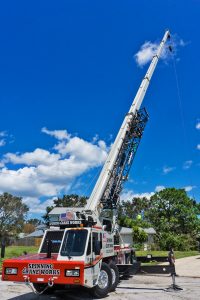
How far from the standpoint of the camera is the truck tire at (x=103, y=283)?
11.5 meters

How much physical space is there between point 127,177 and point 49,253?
18.5 ft

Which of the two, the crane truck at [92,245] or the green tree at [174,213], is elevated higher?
the green tree at [174,213]

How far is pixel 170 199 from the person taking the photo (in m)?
51.9

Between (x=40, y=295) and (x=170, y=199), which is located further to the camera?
(x=170, y=199)

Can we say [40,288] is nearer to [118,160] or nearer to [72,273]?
[72,273]

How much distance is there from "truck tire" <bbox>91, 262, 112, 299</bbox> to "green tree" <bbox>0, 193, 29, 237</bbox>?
55986mm

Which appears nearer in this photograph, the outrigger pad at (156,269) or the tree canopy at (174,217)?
the outrigger pad at (156,269)

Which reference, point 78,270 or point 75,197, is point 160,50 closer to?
point 78,270

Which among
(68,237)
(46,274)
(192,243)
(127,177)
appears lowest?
(46,274)

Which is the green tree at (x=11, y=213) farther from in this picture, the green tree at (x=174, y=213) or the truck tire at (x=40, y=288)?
the truck tire at (x=40, y=288)

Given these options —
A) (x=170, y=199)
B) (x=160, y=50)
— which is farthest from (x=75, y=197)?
(x=160, y=50)

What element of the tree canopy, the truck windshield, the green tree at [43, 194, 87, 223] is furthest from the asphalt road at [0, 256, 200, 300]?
the green tree at [43, 194, 87, 223]

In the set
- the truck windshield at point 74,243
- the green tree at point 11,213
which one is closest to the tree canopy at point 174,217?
the green tree at point 11,213

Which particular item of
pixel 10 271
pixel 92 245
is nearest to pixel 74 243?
pixel 92 245
